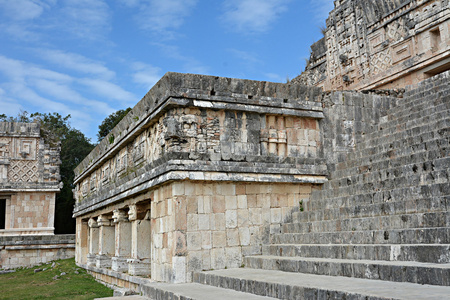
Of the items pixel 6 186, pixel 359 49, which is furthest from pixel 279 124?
pixel 6 186

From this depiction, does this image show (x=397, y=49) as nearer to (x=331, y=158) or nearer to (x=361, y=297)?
(x=331, y=158)

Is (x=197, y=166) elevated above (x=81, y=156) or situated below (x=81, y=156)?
below

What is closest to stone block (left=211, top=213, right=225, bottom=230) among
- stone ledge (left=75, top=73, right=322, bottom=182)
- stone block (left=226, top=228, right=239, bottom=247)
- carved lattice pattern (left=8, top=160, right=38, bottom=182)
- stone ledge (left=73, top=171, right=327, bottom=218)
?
stone block (left=226, top=228, right=239, bottom=247)

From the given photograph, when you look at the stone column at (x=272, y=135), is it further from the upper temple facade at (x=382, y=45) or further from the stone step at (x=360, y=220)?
the upper temple facade at (x=382, y=45)

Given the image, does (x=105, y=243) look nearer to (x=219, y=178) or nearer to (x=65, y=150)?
(x=219, y=178)

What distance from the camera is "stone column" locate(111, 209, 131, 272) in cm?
1081

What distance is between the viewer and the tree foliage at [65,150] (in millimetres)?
26372

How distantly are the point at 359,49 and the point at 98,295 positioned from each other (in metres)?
11.2

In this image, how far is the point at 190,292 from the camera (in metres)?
5.88

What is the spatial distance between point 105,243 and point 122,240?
7.57 feet

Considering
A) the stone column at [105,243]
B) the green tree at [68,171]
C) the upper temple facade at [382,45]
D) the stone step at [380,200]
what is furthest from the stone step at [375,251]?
the green tree at [68,171]

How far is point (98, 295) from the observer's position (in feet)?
31.6

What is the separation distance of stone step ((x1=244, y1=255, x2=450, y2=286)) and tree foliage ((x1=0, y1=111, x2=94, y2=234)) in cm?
2124

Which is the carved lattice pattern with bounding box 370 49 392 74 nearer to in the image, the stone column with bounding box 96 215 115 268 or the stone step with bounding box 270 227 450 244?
the stone step with bounding box 270 227 450 244
